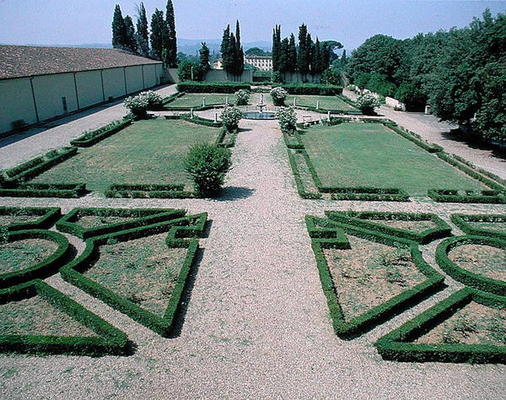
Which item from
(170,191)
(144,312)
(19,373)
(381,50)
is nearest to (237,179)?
(170,191)

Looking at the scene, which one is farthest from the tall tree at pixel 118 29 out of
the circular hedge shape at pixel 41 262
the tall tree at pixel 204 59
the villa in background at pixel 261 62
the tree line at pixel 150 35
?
the villa in background at pixel 261 62

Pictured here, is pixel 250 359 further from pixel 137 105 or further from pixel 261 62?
pixel 261 62

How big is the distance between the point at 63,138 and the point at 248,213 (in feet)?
62.7

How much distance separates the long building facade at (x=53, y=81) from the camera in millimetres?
31062

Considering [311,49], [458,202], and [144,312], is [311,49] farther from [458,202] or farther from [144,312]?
[144,312]

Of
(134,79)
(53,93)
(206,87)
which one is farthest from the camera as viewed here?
(206,87)

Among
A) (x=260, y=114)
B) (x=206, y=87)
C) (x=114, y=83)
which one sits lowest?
(x=260, y=114)

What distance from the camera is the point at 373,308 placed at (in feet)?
35.5

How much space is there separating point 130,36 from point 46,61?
43342mm

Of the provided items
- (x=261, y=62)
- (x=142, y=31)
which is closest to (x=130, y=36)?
(x=142, y=31)

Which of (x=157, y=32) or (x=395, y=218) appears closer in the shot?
(x=395, y=218)

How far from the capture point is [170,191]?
1916 cm

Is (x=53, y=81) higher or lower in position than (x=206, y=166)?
higher

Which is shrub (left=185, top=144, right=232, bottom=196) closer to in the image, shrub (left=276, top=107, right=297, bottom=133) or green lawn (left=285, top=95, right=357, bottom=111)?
shrub (left=276, top=107, right=297, bottom=133)
